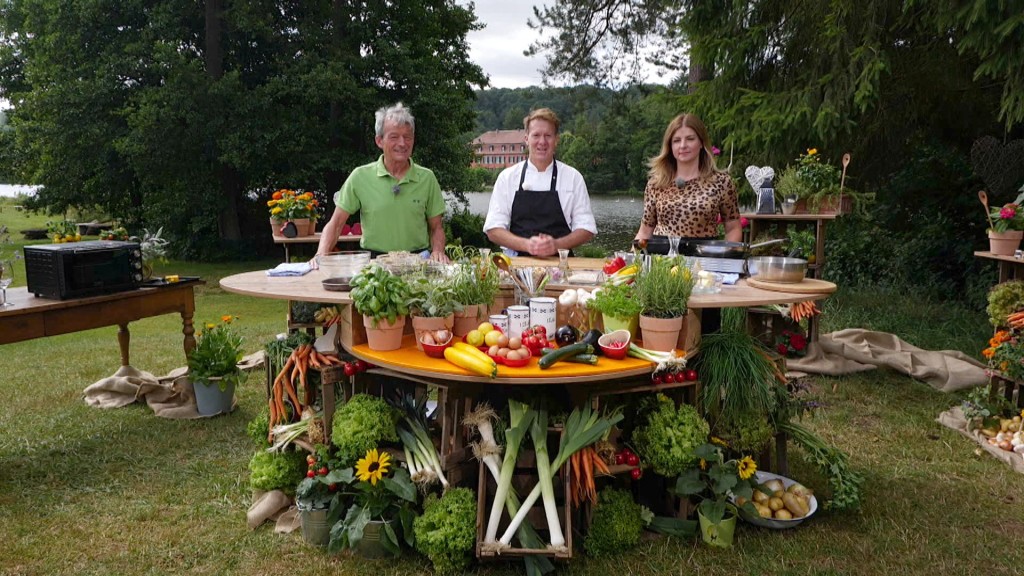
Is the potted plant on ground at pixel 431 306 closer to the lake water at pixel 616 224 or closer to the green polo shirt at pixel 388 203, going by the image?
the green polo shirt at pixel 388 203

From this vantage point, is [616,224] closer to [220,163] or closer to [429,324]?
[220,163]

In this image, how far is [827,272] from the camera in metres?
11.2

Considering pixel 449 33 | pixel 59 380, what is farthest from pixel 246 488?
pixel 449 33

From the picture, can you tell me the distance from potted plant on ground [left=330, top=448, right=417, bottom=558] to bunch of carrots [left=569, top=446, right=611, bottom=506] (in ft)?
2.35

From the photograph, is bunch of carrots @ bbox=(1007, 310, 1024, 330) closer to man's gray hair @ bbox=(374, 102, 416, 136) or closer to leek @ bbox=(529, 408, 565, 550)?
leek @ bbox=(529, 408, 565, 550)

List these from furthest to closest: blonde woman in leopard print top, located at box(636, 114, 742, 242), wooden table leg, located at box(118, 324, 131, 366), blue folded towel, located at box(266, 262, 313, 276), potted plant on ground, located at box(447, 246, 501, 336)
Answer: wooden table leg, located at box(118, 324, 131, 366) → blonde woman in leopard print top, located at box(636, 114, 742, 242) → blue folded towel, located at box(266, 262, 313, 276) → potted plant on ground, located at box(447, 246, 501, 336)

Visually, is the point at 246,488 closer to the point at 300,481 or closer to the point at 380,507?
the point at 300,481

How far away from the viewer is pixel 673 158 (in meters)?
4.59

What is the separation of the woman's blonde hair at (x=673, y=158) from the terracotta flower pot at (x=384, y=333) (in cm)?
221

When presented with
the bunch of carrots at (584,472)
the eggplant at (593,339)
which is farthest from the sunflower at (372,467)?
the eggplant at (593,339)

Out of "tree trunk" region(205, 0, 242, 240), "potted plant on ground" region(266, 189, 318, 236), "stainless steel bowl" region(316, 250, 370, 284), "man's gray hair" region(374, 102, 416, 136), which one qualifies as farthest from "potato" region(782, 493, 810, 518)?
"tree trunk" region(205, 0, 242, 240)

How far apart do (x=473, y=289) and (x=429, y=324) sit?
277 millimetres

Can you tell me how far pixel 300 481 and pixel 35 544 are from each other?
1.27 metres

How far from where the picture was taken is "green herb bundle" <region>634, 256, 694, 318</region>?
3.03 meters
